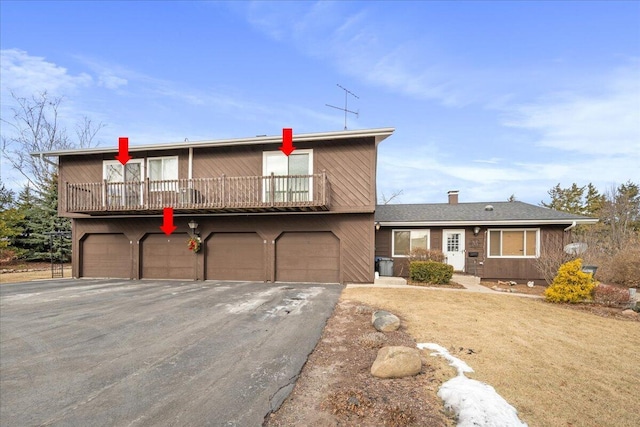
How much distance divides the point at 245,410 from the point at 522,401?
2.71 meters

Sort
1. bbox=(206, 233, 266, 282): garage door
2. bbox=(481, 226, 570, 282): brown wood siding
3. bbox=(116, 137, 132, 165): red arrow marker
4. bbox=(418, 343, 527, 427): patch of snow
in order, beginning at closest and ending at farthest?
1. bbox=(418, 343, 527, 427): patch of snow
2. bbox=(206, 233, 266, 282): garage door
3. bbox=(116, 137, 132, 165): red arrow marker
4. bbox=(481, 226, 570, 282): brown wood siding

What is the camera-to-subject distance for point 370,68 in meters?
13.5

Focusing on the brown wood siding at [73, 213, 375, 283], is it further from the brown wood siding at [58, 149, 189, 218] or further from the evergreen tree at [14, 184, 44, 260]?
the evergreen tree at [14, 184, 44, 260]

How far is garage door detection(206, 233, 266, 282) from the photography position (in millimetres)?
11562

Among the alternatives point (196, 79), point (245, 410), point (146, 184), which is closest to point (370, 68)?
point (196, 79)

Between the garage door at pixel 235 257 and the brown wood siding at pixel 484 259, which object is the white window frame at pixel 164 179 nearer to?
the garage door at pixel 235 257

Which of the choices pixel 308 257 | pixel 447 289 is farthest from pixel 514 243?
pixel 308 257

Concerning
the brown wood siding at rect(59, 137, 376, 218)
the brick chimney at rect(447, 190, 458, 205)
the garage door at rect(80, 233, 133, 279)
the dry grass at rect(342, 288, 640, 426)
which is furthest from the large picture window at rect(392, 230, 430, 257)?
the garage door at rect(80, 233, 133, 279)

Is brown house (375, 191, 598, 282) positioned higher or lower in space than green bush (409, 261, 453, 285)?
higher

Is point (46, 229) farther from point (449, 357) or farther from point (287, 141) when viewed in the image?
point (449, 357)

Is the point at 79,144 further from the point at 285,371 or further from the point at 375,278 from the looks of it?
the point at 285,371

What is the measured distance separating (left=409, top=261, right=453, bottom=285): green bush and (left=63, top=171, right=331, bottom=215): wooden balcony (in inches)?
164

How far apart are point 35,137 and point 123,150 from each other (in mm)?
21403

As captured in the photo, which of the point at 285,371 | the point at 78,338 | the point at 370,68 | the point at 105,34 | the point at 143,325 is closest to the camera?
the point at 285,371
